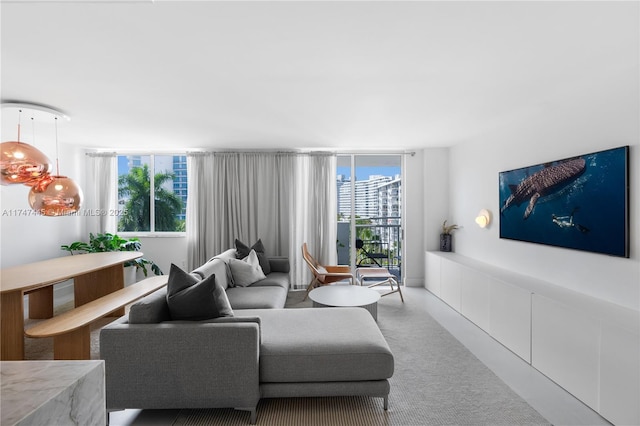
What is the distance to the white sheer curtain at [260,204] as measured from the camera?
17.0ft

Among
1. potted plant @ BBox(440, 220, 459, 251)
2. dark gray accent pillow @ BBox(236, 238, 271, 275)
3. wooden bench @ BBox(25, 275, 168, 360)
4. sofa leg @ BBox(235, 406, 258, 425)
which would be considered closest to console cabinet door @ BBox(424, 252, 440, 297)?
potted plant @ BBox(440, 220, 459, 251)

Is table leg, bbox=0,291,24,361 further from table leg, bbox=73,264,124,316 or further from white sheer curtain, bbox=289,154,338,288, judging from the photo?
white sheer curtain, bbox=289,154,338,288

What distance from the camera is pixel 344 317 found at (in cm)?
263

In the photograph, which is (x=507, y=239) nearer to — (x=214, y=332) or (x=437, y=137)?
(x=437, y=137)

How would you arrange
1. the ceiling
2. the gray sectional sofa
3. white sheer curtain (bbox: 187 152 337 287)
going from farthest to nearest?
white sheer curtain (bbox: 187 152 337 287) < the gray sectional sofa < the ceiling

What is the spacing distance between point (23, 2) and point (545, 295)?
3933mm

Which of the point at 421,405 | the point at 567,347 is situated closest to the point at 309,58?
the point at 421,405

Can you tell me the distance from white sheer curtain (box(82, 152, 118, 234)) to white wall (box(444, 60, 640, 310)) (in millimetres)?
6075

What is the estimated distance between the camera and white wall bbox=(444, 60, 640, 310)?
218 cm

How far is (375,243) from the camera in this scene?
574 centimetres

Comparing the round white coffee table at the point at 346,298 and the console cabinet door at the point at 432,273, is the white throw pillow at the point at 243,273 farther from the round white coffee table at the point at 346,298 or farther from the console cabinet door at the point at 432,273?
the console cabinet door at the point at 432,273

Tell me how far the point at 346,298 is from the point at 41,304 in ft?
12.8

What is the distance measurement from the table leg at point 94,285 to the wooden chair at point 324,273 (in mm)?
2561

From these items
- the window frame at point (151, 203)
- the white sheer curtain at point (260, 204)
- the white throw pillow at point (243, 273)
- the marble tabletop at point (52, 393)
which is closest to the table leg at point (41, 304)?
the window frame at point (151, 203)
